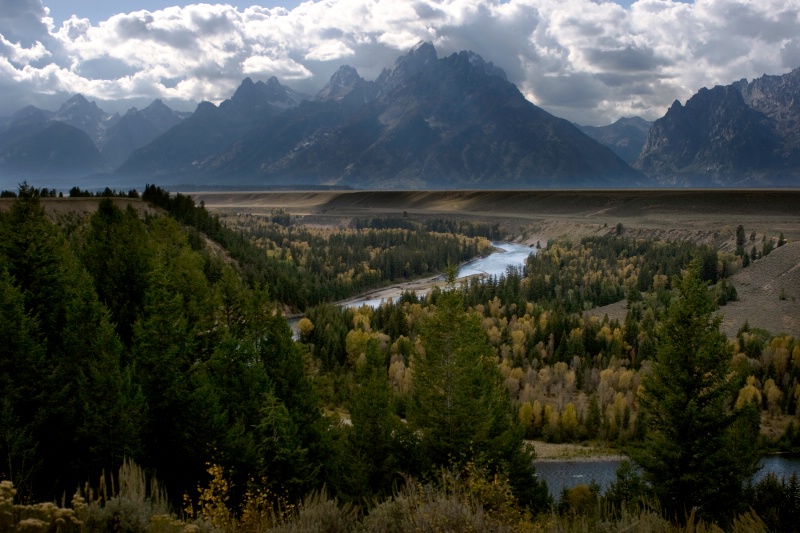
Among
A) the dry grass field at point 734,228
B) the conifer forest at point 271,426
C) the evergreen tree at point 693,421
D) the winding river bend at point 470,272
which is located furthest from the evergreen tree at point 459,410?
the winding river bend at point 470,272

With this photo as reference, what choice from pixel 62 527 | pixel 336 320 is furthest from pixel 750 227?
pixel 62 527

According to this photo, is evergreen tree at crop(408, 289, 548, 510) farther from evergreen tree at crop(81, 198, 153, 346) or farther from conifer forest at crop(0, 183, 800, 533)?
evergreen tree at crop(81, 198, 153, 346)

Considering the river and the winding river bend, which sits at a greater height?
the winding river bend

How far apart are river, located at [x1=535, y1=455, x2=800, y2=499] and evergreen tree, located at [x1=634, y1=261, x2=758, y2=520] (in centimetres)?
2124

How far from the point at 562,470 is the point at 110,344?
40.3 m

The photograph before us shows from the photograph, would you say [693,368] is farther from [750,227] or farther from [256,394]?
[750,227]

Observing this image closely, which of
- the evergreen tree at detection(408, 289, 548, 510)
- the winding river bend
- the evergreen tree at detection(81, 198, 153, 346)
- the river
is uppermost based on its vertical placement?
the evergreen tree at detection(81, 198, 153, 346)

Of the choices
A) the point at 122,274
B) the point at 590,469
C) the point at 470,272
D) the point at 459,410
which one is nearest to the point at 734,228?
the point at 470,272

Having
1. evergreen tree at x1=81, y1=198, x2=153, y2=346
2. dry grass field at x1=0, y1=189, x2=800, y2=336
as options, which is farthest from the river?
evergreen tree at x1=81, y1=198, x2=153, y2=346

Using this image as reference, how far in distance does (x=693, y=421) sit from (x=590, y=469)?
26664 millimetres

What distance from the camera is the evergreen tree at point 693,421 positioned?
26.7 m

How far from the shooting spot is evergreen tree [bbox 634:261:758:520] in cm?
2670

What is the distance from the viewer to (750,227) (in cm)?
15175

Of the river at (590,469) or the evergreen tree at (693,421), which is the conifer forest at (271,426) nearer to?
the evergreen tree at (693,421)
